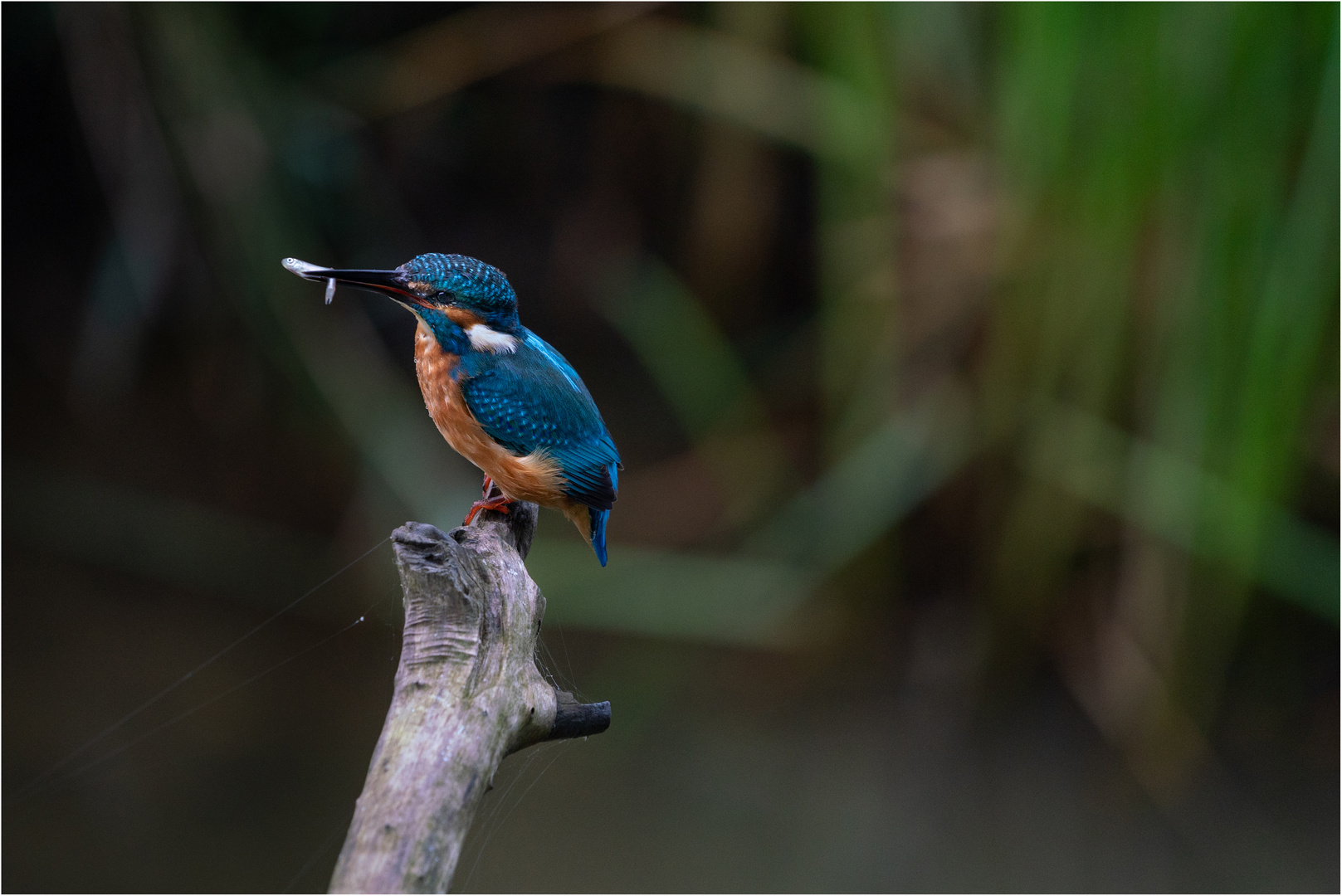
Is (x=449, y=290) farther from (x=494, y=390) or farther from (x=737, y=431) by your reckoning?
(x=737, y=431)

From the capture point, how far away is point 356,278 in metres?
1.25

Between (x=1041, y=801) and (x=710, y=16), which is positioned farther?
(x=710, y=16)

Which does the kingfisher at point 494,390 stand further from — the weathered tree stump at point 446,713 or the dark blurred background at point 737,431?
the dark blurred background at point 737,431

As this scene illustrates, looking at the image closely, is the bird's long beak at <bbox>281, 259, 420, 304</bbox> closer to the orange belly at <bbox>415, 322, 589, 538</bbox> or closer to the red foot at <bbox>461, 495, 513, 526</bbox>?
the orange belly at <bbox>415, 322, 589, 538</bbox>

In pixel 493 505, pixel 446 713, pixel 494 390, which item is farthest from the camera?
pixel 493 505

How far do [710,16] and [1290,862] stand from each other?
9.39ft

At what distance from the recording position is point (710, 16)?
10.6 ft

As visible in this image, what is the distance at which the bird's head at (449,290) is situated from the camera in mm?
1330

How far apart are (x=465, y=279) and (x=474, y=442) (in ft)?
0.70

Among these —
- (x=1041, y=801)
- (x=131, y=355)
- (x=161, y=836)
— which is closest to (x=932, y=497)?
(x=1041, y=801)

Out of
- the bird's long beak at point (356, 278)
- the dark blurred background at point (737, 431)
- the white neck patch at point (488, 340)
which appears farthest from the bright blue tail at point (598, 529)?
the dark blurred background at point (737, 431)

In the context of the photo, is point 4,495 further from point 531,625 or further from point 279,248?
point 531,625

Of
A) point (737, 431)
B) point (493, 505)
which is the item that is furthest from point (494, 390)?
point (737, 431)

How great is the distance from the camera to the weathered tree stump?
84 cm
